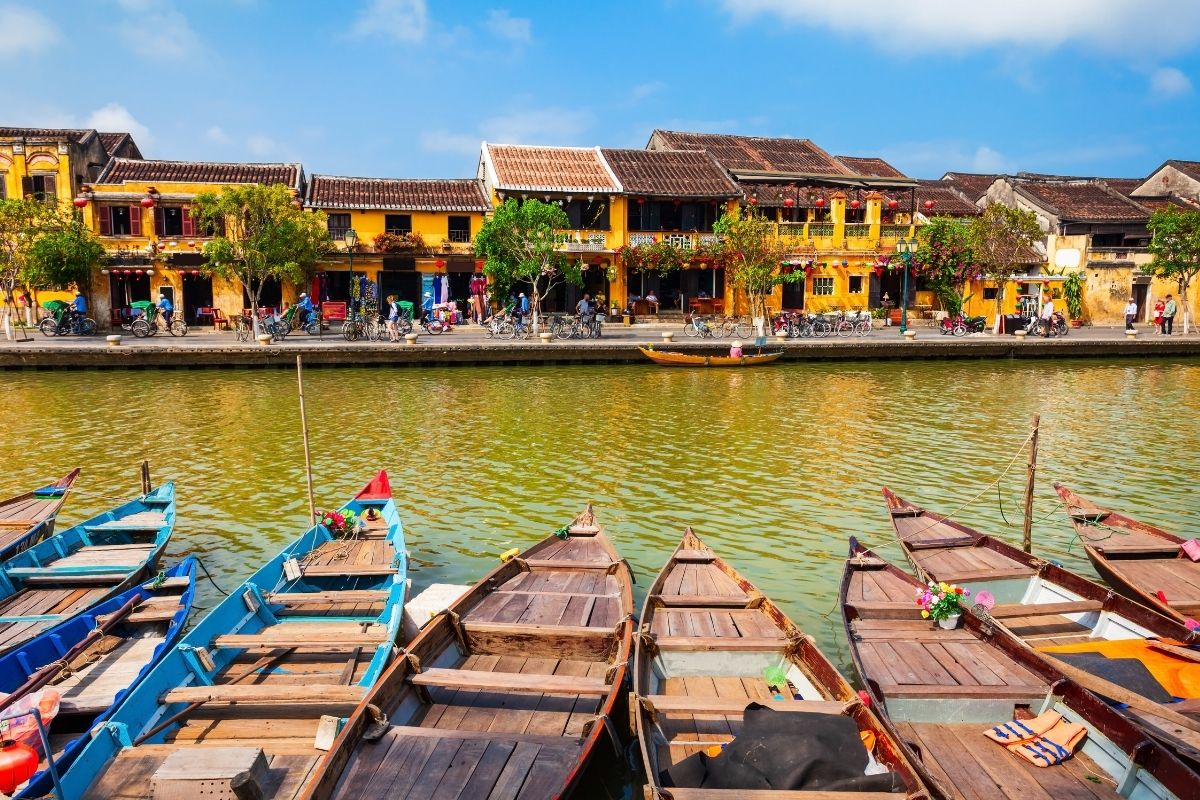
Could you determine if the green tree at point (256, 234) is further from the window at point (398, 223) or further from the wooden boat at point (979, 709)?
the wooden boat at point (979, 709)

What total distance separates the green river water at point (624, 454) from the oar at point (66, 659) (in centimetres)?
200

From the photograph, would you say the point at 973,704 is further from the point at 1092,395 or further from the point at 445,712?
the point at 1092,395

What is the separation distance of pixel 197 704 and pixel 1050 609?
689cm

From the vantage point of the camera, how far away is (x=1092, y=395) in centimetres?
2144

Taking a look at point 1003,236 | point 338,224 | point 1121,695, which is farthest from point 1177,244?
point 1121,695

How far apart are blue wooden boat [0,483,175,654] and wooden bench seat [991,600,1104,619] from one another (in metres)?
8.00

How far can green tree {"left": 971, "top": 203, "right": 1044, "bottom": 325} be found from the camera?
107 ft

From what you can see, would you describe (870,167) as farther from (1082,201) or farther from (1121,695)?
(1121,695)

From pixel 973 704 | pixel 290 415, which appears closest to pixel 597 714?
pixel 973 704

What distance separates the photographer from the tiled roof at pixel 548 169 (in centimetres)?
3419

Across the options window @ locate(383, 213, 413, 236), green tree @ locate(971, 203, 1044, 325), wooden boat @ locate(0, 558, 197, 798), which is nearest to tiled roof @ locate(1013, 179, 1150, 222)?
green tree @ locate(971, 203, 1044, 325)

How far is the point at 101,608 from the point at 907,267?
34149 mm

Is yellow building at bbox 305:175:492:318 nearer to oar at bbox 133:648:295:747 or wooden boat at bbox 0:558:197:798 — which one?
wooden boat at bbox 0:558:197:798

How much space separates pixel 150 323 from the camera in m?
29.7
